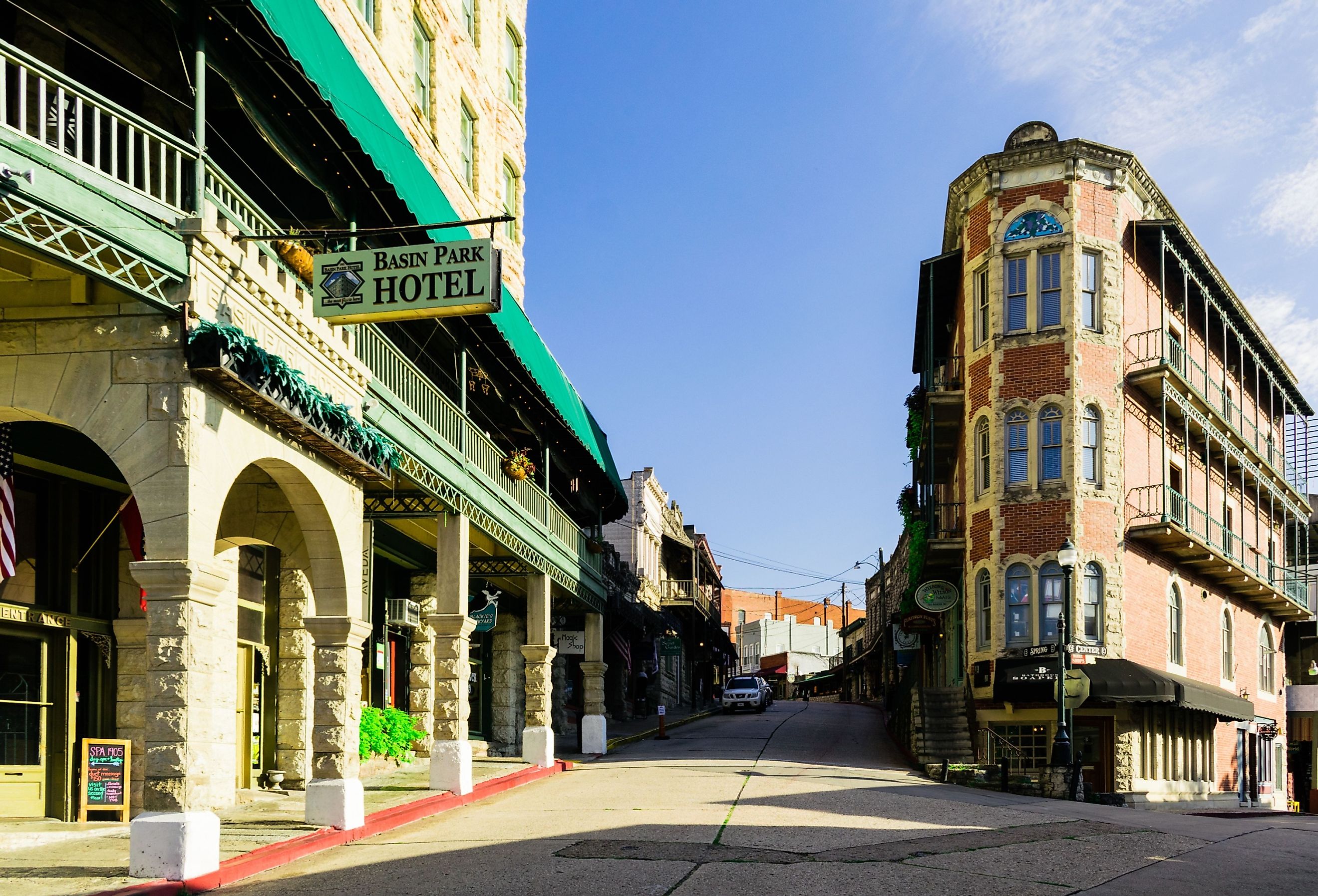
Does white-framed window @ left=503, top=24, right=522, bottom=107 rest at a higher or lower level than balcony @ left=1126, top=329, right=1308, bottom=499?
higher

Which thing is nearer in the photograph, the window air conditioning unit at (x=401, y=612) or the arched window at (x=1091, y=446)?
the window air conditioning unit at (x=401, y=612)

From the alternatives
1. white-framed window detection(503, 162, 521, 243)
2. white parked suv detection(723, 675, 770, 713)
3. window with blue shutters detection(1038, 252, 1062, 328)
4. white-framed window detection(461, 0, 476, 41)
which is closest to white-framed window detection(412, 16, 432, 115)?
white-framed window detection(461, 0, 476, 41)

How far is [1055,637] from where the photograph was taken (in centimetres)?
2850

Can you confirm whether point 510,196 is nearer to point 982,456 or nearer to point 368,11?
point 368,11

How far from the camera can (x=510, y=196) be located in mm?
32375

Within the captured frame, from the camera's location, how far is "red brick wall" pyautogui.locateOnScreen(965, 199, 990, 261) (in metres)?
30.8

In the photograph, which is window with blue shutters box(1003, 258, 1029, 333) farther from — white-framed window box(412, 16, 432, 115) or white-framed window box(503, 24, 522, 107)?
white-framed window box(412, 16, 432, 115)

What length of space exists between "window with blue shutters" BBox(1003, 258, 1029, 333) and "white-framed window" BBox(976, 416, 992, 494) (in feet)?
7.58

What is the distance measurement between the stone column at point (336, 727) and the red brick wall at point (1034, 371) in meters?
19.0

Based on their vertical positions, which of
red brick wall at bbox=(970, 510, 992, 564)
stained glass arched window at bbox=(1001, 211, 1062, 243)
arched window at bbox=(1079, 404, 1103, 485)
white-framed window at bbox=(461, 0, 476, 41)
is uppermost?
white-framed window at bbox=(461, 0, 476, 41)

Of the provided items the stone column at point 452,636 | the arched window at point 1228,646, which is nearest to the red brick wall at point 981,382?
the arched window at point 1228,646

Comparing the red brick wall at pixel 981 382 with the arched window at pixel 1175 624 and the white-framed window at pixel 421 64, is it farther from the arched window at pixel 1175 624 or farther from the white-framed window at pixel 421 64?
the white-framed window at pixel 421 64

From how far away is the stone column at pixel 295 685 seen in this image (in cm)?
1897

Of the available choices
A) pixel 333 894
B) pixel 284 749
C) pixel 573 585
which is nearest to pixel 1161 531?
pixel 573 585
